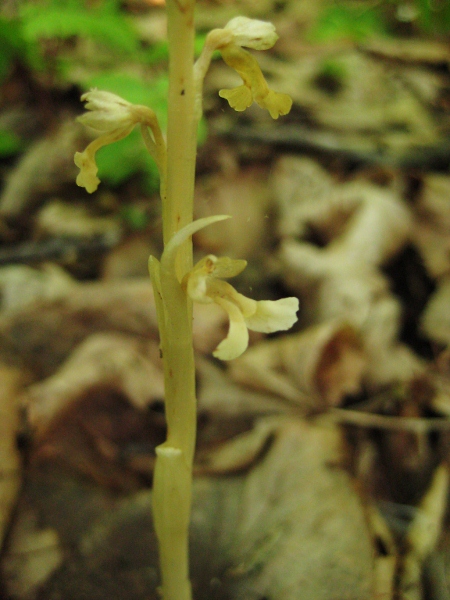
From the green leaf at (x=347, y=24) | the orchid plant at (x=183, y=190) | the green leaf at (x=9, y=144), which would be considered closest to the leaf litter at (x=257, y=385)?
the green leaf at (x=9, y=144)

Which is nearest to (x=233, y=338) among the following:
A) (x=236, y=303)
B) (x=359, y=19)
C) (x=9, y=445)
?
(x=236, y=303)

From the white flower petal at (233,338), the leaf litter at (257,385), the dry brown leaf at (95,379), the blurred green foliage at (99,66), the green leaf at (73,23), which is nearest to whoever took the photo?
the white flower petal at (233,338)

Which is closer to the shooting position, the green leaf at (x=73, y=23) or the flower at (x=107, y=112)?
the flower at (x=107, y=112)

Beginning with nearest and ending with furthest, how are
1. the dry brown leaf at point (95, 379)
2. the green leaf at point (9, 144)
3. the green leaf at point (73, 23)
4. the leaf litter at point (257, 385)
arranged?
the leaf litter at point (257, 385)
the dry brown leaf at point (95, 379)
the green leaf at point (73, 23)
the green leaf at point (9, 144)

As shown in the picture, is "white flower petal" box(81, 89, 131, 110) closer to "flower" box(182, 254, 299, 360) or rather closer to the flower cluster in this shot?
the flower cluster

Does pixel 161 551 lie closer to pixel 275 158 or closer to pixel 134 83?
pixel 134 83

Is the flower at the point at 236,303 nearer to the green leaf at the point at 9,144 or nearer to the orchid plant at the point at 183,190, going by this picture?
the orchid plant at the point at 183,190

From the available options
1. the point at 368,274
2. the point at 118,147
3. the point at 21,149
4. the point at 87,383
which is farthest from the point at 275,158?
the point at 87,383
